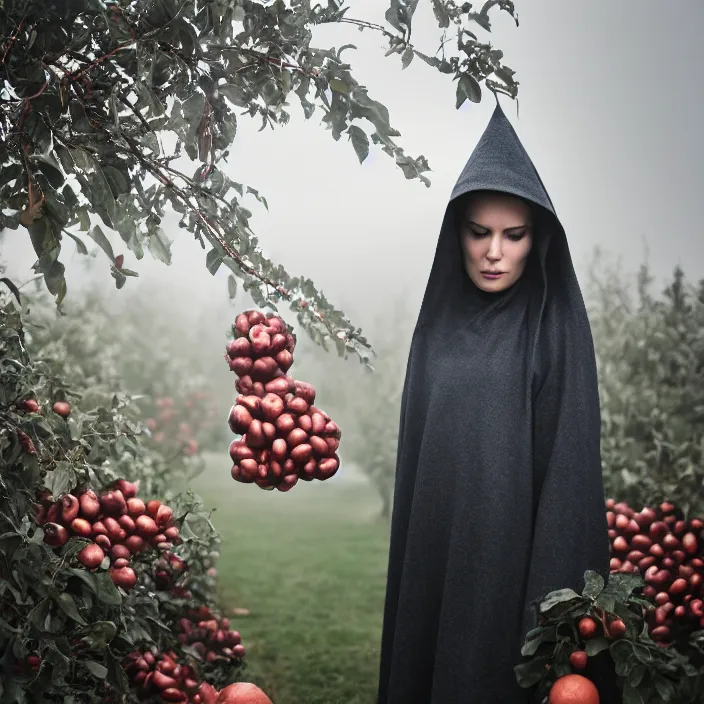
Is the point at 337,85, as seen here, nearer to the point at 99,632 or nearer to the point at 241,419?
the point at 241,419

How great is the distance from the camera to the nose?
1.15 metres

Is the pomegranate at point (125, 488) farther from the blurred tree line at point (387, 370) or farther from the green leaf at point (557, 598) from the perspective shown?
the blurred tree line at point (387, 370)

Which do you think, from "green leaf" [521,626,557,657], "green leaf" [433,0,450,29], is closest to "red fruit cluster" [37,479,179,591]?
"green leaf" [521,626,557,657]

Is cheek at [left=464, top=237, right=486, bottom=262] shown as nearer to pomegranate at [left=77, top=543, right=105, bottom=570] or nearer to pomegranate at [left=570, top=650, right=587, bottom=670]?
pomegranate at [left=570, top=650, right=587, bottom=670]

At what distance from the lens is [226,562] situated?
6.53 ft

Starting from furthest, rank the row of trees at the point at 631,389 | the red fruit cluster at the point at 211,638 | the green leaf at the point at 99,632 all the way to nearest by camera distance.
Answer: the row of trees at the point at 631,389, the red fruit cluster at the point at 211,638, the green leaf at the point at 99,632

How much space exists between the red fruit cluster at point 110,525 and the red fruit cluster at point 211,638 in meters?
0.41

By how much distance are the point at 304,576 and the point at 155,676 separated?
0.85 m

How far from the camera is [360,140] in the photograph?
103cm

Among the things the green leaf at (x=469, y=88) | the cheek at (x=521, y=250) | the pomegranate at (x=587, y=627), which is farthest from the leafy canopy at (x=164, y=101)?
the pomegranate at (x=587, y=627)

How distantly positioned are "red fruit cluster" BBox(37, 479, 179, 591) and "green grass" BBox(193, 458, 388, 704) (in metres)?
0.73

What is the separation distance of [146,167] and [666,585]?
1043 millimetres

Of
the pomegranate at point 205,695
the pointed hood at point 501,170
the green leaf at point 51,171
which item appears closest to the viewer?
the green leaf at point 51,171

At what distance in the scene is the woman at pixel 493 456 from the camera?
3.50ft
